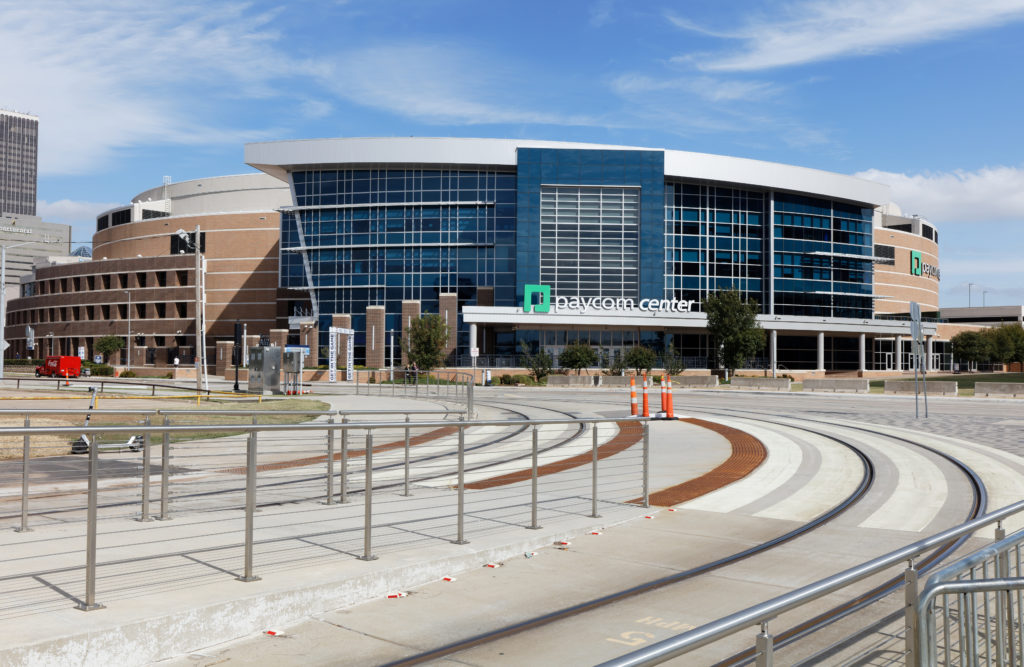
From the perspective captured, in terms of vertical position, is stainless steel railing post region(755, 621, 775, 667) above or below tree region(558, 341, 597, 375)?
below

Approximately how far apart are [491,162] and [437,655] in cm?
7538

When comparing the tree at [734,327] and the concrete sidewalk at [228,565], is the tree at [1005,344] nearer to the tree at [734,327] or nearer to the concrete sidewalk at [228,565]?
the tree at [734,327]

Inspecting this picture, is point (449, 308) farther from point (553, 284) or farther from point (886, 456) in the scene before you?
point (886, 456)

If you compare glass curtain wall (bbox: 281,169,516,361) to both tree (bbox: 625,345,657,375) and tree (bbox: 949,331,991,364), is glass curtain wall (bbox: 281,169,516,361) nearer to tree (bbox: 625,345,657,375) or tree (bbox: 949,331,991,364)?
tree (bbox: 625,345,657,375)

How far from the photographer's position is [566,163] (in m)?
78.7

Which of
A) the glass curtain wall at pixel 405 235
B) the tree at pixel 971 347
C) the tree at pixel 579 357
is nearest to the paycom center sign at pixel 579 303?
the glass curtain wall at pixel 405 235

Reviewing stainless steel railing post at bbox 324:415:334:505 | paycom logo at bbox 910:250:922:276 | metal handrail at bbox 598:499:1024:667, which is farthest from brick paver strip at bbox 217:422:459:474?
paycom logo at bbox 910:250:922:276

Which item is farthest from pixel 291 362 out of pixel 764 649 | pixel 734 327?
pixel 764 649

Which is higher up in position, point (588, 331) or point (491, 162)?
point (491, 162)

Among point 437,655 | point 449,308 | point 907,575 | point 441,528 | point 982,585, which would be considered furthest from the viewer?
point 449,308

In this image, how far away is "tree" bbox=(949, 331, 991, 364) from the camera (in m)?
99.7

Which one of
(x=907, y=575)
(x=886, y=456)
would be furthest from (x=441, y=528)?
(x=886, y=456)

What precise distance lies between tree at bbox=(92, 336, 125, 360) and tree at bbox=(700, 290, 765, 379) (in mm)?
68139

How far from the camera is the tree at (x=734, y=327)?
7225cm
